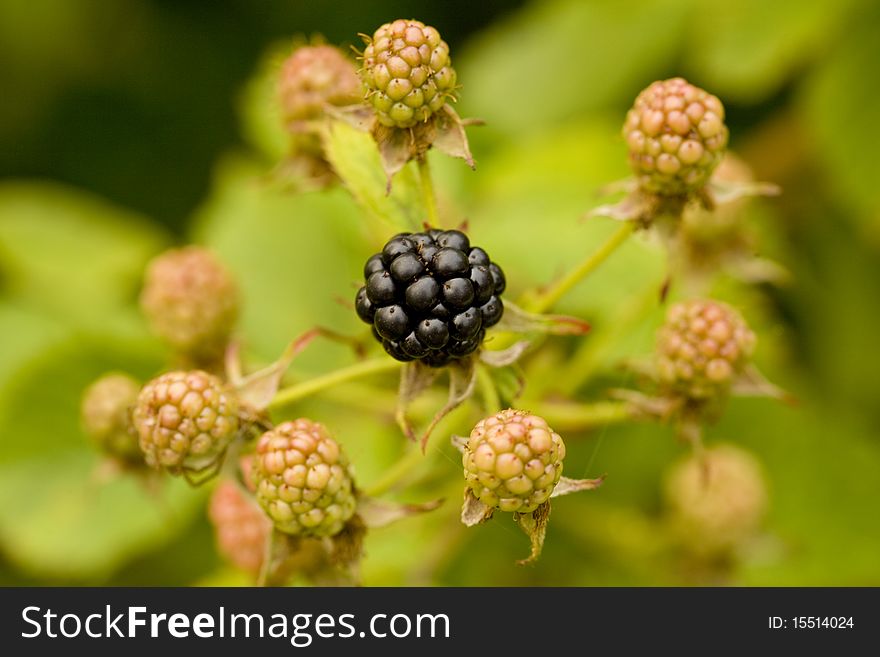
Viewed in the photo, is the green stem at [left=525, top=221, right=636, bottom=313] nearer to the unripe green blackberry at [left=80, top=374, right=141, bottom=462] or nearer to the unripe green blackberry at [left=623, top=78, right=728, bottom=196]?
the unripe green blackberry at [left=623, top=78, right=728, bottom=196]

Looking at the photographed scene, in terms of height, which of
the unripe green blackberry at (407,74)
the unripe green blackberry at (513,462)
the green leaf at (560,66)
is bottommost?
the unripe green blackberry at (513,462)

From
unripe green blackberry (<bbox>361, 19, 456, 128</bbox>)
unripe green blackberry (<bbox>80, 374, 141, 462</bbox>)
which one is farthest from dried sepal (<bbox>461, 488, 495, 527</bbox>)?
unripe green blackberry (<bbox>80, 374, 141, 462</bbox>)

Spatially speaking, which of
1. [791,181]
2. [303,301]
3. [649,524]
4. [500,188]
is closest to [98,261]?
[303,301]

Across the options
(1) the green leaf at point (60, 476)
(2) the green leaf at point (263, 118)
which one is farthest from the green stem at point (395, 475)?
(2) the green leaf at point (263, 118)

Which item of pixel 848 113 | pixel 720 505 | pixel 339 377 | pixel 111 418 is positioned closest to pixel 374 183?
pixel 339 377

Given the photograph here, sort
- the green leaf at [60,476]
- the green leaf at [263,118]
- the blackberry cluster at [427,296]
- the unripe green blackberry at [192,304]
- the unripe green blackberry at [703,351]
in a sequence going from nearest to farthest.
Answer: the blackberry cluster at [427,296] < the unripe green blackberry at [703,351] < the unripe green blackberry at [192,304] < the green leaf at [60,476] < the green leaf at [263,118]

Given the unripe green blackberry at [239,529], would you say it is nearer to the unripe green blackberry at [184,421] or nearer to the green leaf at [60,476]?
the unripe green blackberry at [184,421]

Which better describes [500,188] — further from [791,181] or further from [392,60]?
[392,60]
